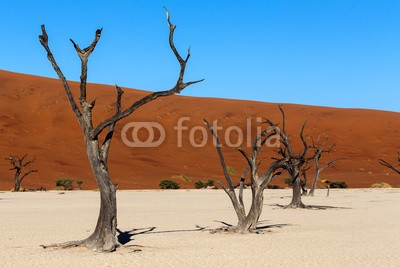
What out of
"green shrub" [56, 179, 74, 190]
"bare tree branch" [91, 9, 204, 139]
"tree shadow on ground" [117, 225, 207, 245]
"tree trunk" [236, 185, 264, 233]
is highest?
"bare tree branch" [91, 9, 204, 139]

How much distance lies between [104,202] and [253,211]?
4750mm

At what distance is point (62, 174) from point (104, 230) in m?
39.0

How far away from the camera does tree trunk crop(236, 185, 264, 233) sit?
1510 centimetres

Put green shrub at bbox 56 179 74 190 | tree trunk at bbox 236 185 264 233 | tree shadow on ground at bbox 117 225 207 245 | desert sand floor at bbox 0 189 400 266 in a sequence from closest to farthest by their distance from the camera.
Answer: desert sand floor at bbox 0 189 400 266 < tree shadow on ground at bbox 117 225 207 245 < tree trunk at bbox 236 185 264 233 < green shrub at bbox 56 179 74 190

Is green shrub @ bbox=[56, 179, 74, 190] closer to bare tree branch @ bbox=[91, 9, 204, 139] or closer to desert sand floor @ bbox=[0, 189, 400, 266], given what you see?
desert sand floor @ bbox=[0, 189, 400, 266]

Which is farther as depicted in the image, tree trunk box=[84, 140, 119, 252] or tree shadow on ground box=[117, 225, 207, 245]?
tree shadow on ground box=[117, 225, 207, 245]

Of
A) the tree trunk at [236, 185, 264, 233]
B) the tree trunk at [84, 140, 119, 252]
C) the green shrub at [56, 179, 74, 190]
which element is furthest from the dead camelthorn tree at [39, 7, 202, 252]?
the green shrub at [56, 179, 74, 190]

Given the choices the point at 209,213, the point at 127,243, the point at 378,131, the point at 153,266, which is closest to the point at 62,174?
the point at 209,213

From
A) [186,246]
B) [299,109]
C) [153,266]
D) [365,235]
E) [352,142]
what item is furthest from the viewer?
[299,109]

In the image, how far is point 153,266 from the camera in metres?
10.4

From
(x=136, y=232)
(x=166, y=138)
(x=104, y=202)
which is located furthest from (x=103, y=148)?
(x=166, y=138)

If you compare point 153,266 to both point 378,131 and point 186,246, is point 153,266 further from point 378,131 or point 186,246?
point 378,131

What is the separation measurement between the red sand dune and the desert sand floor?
2366 cm

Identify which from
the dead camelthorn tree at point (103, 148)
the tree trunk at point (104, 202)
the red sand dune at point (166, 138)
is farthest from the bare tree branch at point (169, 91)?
the red sand dune at point (166, 138)
